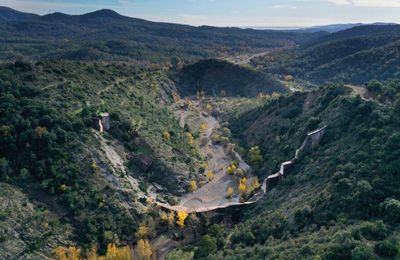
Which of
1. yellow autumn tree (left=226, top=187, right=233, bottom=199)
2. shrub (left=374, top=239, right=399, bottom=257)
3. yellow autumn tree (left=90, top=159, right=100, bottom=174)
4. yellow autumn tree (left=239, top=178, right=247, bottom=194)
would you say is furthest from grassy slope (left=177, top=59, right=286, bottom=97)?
shrub (left=374, top=239, right=399, bottom=257)

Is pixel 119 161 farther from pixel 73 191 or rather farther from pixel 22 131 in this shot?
pixel 22 131

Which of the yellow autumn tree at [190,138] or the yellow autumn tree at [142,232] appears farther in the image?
the yellow autumn tree at [190,138]

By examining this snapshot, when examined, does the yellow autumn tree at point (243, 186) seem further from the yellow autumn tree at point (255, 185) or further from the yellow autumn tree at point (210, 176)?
the yellow autumn tree at point (210, 176)

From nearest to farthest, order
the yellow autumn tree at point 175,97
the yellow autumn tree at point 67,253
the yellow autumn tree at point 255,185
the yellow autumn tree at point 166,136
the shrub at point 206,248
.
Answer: the yellow autumn tree at point 67,253, the shrub at point 206,248, the yellow autumn tree at point 255,185, the yellow autumn tree at point 166,136, the yellow autumn tree at point 175,97

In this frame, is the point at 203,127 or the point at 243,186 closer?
the point at 243,186

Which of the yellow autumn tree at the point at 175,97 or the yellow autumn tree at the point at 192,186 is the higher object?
the yellow autumn tree at the point at 175,97

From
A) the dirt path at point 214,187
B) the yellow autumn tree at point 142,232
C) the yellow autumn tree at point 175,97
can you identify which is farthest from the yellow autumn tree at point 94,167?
the yellow autumn tree at point 175,97

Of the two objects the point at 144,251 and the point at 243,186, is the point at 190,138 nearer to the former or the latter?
the point at 243,186

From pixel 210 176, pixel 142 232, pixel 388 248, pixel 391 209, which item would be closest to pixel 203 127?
pixel 210 176

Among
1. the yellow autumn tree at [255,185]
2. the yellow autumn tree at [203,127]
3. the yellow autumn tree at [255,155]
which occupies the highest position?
the yellow autumn tree at [255,155]

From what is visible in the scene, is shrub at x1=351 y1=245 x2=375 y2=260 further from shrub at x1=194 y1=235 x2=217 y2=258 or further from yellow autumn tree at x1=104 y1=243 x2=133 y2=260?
yellow autumn tree at x1=104 y1=243 x2=133 y2=260

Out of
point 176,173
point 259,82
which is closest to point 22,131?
point 176,173
